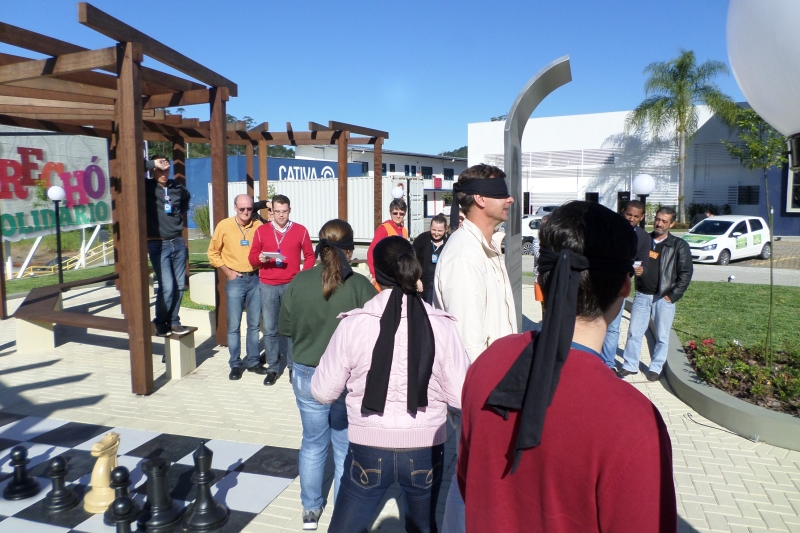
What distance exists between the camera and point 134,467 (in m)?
4.52

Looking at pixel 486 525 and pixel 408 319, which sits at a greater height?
pixel 408 319

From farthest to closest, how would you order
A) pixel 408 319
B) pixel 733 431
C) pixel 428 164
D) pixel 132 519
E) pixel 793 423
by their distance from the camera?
pixel 428 164 < pixel 733 431 < pixel 793 423 < pixel 132 519 < pixel 408 319

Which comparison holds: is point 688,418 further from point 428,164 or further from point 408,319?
point 428,164

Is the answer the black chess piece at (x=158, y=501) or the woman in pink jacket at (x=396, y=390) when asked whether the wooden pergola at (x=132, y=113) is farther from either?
the woman in pink jacket at (x=396, y=390)

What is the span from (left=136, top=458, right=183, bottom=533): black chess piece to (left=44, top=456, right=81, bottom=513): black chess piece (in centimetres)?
70

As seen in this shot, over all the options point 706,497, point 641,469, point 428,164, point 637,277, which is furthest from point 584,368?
point 428,164

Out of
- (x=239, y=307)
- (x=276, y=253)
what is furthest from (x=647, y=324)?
(x=239, y=307)

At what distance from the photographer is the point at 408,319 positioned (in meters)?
2.69

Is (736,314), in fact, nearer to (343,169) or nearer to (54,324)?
(343,169)

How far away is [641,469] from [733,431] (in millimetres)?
4797

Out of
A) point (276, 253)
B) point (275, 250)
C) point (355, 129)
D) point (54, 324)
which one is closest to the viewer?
point (276, 253)

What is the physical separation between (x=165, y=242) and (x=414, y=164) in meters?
50.1

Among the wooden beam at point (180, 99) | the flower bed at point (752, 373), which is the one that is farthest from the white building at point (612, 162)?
the wooden beam at point (180, 99)

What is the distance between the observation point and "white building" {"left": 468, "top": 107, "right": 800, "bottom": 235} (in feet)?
113
